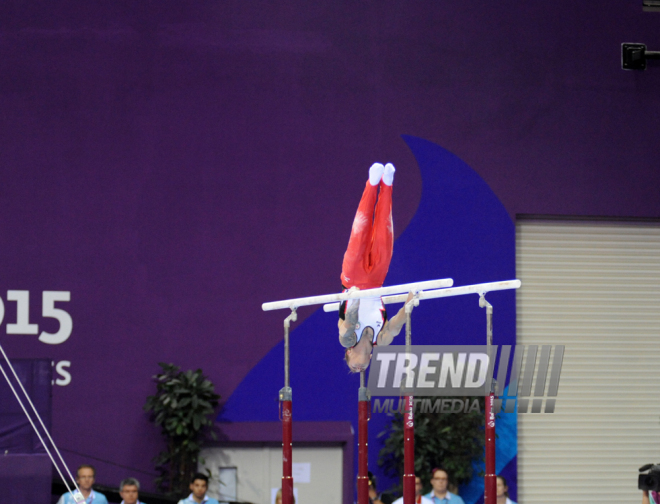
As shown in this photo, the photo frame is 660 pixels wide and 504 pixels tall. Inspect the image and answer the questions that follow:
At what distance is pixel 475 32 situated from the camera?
9664 millimetres

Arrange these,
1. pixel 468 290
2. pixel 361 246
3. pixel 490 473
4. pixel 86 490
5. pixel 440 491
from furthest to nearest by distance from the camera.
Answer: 1. pixel 440 491
2. pixel 86 490
3. pixel 361 246
4. pixel 468 290
5. pixel 490 473

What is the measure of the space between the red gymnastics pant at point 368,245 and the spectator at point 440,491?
2.68 meters

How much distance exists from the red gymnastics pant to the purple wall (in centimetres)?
320

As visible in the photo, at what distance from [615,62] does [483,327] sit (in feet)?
12.0

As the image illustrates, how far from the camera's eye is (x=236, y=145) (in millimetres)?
9406

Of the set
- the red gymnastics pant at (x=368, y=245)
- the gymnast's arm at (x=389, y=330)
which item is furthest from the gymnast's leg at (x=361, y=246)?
the gymnast's arm at (x=389, y=330)

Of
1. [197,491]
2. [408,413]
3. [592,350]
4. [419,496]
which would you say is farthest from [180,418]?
[592,350]

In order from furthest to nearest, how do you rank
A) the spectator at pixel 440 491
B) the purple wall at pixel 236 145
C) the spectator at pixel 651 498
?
the purple wall at pixel 236 145 < the spectator at pixel 440 491 < the spectator at pixel 651 498

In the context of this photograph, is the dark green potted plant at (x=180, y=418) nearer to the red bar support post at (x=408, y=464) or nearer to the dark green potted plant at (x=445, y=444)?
the dark green potted plant at (x=445, y=444)

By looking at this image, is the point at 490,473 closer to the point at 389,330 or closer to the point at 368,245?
the point at 389,330

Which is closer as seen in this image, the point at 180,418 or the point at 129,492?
the point at 129,492

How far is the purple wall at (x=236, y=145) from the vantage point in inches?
358

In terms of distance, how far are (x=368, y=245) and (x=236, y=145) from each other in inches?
Result: 146

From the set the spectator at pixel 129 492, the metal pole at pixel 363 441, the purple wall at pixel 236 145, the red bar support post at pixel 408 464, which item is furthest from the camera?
the purple wall at pixel 236 145
